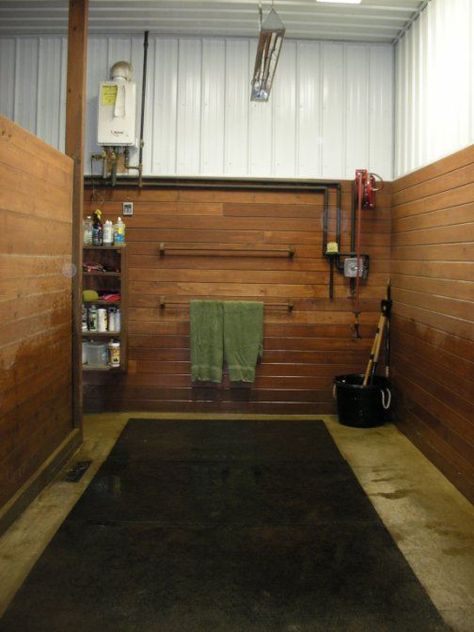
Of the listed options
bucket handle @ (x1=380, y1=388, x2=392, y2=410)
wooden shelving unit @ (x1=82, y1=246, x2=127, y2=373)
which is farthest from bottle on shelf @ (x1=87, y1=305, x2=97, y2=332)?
bucket handle @ (x1=380, y1=388, x2=392, y2=410)

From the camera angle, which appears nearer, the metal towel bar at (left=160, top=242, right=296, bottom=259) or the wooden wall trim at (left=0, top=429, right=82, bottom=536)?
the wooden wall trim at (left=0, top=429, right=82, bottom=536)

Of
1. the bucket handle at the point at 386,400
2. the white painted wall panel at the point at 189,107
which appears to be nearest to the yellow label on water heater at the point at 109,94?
the white painted wall panel at the point at 189,107

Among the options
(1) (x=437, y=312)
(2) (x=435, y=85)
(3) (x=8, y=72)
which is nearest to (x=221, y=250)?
(1) (x=437, y=312)

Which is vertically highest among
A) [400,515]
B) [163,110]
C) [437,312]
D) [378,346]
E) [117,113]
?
[163,110]

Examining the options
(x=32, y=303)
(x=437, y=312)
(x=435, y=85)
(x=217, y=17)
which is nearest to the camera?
(x=32, y=303)

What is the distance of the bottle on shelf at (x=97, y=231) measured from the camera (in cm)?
541

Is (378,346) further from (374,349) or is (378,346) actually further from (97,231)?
(97,231)

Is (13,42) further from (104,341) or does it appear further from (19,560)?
(19,560)

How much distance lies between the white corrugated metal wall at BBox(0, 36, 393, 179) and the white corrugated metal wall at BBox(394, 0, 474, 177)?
32 cm

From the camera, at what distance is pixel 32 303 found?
141 inches

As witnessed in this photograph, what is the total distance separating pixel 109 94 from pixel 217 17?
45.3 inches

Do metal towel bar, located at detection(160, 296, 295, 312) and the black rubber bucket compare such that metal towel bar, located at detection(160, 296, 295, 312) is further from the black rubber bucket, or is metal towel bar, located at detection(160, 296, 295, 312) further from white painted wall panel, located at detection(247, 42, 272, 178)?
white painted wall panel, located at detection(247, 42, 272, 178)

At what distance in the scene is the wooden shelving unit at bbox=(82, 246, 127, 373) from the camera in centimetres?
540

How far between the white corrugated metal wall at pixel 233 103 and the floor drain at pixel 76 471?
276cm
